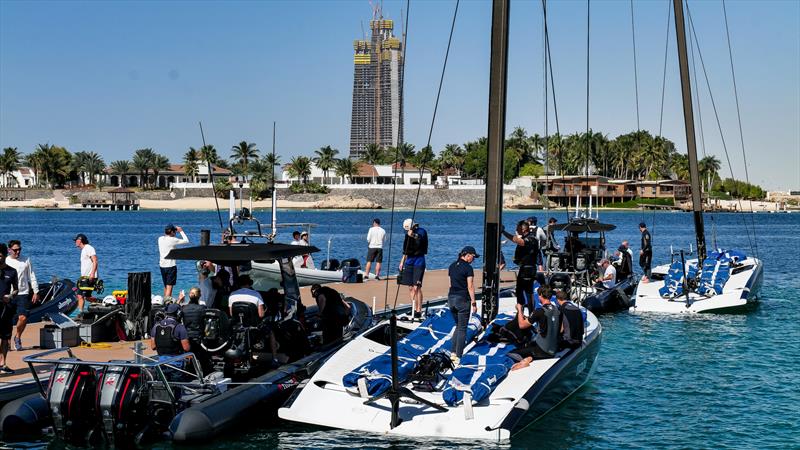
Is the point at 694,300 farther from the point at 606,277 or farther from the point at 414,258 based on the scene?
the point at 414,258

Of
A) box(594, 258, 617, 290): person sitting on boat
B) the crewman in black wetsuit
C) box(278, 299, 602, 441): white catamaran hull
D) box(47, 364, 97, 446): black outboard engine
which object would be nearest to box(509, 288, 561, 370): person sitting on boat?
box(278, 299, 602, 441): white catamaran hull

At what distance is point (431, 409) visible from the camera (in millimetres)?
12312

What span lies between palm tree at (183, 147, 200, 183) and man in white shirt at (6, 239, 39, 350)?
175131 mm

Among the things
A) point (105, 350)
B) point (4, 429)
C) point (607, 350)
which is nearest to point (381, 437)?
point (4, 429)

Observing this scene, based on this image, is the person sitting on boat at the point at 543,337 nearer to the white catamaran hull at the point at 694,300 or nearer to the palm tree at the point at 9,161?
the white catamaran hull at the point at 694,300

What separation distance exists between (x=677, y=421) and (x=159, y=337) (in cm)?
797

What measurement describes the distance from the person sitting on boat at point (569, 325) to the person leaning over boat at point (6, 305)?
27.1 ft

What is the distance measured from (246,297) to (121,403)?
311 centimetres

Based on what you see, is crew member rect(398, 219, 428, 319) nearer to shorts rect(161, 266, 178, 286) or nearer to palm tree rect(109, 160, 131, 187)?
shorts rect(161, 266, 178, 286)

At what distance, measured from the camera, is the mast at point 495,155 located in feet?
51.4

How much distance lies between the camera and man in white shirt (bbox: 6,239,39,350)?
15.6 metres

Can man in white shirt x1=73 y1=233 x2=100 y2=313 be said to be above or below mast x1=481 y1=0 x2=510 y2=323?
below

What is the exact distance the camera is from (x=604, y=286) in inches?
1072

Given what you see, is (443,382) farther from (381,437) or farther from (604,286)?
(604,286)
